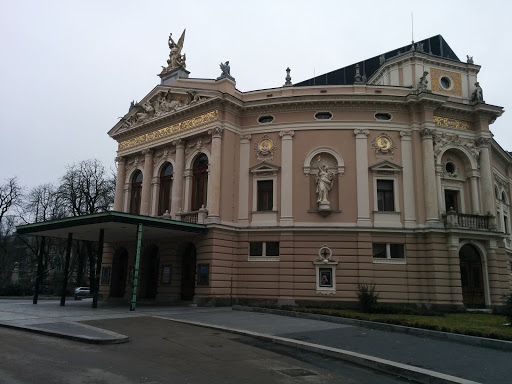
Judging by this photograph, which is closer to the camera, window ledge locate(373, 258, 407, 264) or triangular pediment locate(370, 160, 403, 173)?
window ledge locate(373, 258, 407, 264)

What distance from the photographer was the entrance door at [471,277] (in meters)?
27.6

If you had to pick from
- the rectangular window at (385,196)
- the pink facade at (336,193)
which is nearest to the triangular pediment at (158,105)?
the pink facade at (336,193)

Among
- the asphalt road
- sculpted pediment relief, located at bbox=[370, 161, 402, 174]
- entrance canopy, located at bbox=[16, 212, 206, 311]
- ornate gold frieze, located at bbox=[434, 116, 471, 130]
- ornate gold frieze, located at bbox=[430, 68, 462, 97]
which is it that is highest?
ornate gold frieze, located at bbox=[430, 68, 462, 97]

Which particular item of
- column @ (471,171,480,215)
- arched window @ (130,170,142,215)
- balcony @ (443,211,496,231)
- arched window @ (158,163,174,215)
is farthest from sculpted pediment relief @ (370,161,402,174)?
arched window @ (130,170,142,215)

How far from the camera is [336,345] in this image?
1319 centimetres

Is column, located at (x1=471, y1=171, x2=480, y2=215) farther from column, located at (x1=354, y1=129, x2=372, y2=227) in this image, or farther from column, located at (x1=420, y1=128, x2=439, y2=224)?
column, located at (x1=354, y1=129, x2=372, y2=227)

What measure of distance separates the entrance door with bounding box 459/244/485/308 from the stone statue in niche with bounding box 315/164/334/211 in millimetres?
9187

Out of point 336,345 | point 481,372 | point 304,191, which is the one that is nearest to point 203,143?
point 304,191

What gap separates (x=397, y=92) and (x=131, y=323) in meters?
22.5

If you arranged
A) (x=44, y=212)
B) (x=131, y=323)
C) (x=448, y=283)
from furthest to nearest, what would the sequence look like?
(x=44, y=212) → (x=448, y=283) → (x=131, y=323)

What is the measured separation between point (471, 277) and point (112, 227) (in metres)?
22.9

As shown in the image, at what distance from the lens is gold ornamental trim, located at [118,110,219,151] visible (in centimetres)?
3066

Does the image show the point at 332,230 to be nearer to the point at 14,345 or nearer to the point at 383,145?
the point at 383,145

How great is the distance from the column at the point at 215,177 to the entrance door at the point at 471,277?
52.5ft
